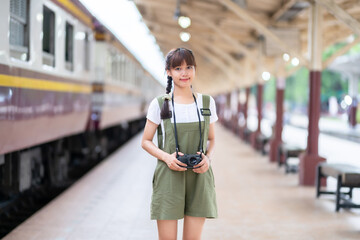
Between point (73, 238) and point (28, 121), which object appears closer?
point (73, 238)

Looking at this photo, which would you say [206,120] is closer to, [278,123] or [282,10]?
[282,10]

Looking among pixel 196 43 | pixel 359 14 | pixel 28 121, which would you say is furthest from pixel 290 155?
pixel 196 43

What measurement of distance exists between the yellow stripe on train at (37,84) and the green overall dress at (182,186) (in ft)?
7.72

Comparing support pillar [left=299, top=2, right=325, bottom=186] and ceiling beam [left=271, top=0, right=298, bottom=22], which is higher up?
ceiling beam [left=271, top=0, right=298, bottom=22]

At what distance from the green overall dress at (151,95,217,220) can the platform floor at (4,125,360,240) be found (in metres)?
2.22

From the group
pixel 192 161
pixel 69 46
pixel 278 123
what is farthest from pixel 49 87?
pixel 278 123

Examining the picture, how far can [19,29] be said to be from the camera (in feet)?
18.9

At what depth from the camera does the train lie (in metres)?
5.42

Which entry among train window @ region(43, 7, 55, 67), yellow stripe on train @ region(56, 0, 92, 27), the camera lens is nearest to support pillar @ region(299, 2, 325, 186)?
yellow stripe on train @ region(56, 0, 92, 27)

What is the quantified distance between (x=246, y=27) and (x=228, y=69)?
21.4 ft

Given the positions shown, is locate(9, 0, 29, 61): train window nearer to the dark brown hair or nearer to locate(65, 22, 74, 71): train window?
locate(65, 22, 74, 71): train window

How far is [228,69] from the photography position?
70.3ft

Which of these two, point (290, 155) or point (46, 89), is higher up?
point (46, 89)

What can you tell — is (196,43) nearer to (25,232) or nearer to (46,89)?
(46,89)
